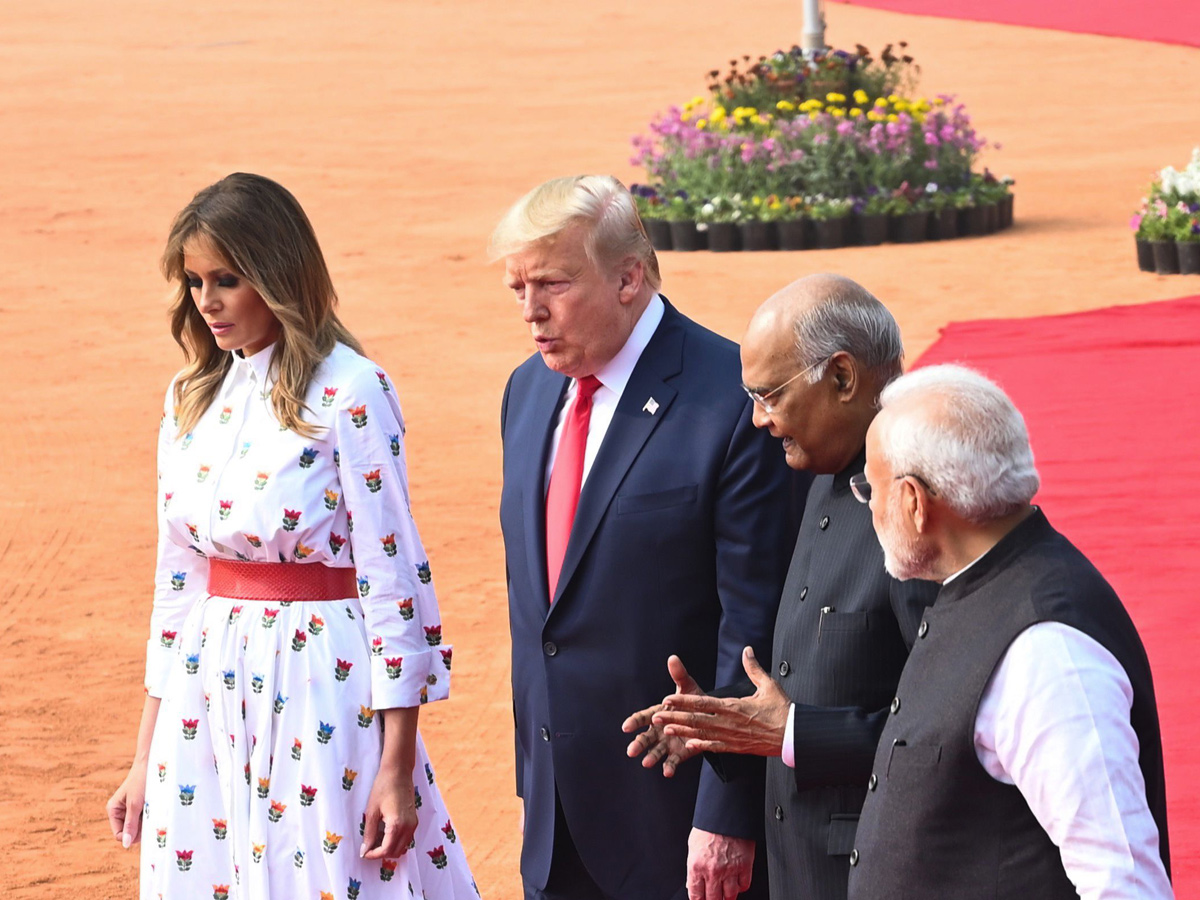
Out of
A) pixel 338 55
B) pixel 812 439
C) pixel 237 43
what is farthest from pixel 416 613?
pixel 237 43

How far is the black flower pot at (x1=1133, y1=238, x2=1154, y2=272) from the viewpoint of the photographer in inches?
624

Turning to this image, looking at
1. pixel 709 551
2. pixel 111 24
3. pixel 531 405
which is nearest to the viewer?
pixel 709 551

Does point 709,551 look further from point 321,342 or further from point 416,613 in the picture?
point 321,342

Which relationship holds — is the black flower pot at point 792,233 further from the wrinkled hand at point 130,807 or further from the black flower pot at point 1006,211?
the wrinkled hand at point 130,807

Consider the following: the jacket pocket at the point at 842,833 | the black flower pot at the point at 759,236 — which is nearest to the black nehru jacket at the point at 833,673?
the jacket pocket at the point at 842,833

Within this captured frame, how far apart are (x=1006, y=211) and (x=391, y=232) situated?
21.7ft

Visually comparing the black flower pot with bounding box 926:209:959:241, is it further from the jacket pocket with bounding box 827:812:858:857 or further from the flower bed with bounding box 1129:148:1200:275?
the jacket pocket with bounding box 827:812:858:857

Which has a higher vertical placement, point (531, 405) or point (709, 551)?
point (531, 405)

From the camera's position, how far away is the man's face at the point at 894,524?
2.66 m

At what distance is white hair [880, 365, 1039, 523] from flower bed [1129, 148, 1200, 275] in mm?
13672

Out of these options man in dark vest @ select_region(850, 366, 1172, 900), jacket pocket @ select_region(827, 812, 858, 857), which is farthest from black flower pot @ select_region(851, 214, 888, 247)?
man in dark vest @ select_region(850, 366, 1172, 900)

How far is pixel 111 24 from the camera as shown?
39719 millimetres

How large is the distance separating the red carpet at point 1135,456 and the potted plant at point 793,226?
14.7 feet

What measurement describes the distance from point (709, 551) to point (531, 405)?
1.87 ft
